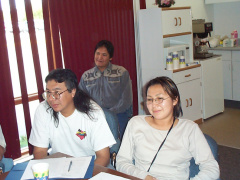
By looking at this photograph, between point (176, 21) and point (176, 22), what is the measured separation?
0.01m

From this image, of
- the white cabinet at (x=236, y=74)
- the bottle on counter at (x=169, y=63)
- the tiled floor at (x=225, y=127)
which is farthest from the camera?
the white cabinet at (x=236, y=74)

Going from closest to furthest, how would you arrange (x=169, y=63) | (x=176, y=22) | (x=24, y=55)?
(x=24, y=55) < (x=169, y=63) < (x=176, y=22)

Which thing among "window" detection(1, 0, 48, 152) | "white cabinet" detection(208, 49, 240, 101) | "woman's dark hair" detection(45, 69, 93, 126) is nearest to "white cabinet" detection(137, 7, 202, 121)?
"white cabinet" detection(208, 49, 240, 101)

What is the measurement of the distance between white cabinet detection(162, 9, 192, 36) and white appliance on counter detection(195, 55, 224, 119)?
1.69 feet

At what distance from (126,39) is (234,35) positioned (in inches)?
81.9

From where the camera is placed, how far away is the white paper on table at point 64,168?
1.67 m

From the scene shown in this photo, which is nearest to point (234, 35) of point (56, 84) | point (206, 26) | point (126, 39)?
point (206, 26)

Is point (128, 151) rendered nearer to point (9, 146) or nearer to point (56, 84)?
point (56, 84)

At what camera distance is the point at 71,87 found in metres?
2.28

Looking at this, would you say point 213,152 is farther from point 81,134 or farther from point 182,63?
point 182,63

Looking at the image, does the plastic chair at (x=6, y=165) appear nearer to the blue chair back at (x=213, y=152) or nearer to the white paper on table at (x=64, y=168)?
the white paper on table at (x=64, y=168)

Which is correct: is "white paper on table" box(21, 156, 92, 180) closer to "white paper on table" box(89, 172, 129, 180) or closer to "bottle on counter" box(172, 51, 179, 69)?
"white paper on table" box(89, 172, 129, 180)

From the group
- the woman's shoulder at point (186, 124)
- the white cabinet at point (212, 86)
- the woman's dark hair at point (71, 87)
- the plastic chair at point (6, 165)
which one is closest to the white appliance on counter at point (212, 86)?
the white cabinet at point (212, 86)

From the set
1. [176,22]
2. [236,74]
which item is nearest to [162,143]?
[176,22]
